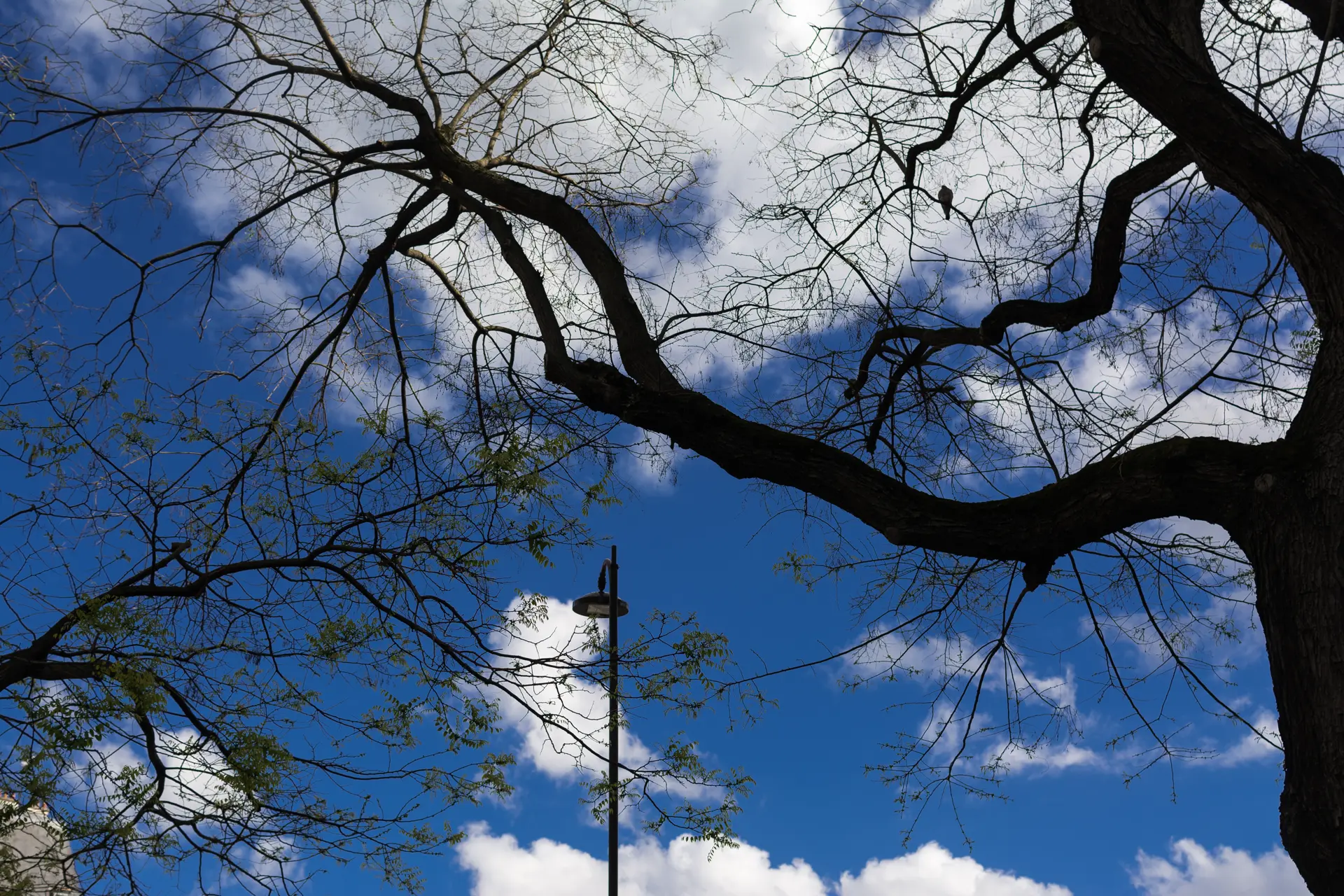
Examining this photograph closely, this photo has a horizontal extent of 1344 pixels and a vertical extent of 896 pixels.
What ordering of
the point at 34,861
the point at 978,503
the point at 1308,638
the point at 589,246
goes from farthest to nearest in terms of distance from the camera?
the point at 589,246 < the point at 34,861 < the point at 978,503 < the point at 1308,638

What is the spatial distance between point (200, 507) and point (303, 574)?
0.75 meters

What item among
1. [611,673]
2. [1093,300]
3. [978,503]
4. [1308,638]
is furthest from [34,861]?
[1093,300]

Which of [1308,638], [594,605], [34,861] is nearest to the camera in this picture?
[1308,638]

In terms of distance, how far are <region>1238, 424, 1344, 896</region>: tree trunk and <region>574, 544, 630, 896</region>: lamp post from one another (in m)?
2.82

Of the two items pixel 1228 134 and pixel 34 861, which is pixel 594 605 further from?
pixel 1228 134

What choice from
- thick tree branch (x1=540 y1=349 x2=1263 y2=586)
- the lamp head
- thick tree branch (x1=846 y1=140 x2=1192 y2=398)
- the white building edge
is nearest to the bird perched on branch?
thick tree branch (x1=846 y1=140 x2=1192 y2=398)

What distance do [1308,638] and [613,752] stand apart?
3.80m

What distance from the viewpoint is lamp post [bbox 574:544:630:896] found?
5293 millimetres

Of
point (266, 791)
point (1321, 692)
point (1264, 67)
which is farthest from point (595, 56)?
point (1321, 692)

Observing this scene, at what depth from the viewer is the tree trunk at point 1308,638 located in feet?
10.4

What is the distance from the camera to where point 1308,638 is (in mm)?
3287

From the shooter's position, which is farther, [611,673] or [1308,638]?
[611,673]

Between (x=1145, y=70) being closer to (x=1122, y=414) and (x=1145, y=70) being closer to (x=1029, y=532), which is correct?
(x=1029, y=532)

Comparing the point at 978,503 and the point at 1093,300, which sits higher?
the point at 1093,300
